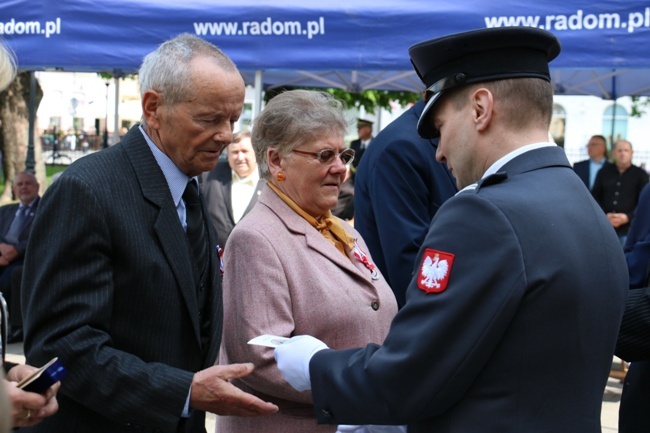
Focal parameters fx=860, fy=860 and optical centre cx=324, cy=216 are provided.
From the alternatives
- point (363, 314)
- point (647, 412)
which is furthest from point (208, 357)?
point (647, 412)

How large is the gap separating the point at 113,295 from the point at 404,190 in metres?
1.52

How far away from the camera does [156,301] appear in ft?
7.22

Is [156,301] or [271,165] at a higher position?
[271,165]

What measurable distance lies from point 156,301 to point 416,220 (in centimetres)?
143

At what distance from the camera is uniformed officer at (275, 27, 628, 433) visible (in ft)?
5.71

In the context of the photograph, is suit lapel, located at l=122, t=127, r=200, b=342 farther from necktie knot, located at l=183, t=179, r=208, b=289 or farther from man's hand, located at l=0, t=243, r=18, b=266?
man's hand, located at l=0, t=243, r=18, b=266

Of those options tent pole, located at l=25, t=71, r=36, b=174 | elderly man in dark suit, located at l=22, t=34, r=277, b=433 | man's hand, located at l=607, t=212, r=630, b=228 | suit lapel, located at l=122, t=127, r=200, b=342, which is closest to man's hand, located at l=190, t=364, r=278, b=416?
elderly man in dark suit, located at l=22, t=34, r=277, b=433

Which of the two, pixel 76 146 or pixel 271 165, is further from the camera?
pixel 76 146

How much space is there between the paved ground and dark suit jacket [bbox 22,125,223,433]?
3569mm

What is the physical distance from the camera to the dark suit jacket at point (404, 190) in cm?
337

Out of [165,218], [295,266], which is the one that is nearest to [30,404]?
[165,218]

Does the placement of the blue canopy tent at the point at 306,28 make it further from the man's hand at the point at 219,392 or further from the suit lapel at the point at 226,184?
the man's hand at the point at 219,392

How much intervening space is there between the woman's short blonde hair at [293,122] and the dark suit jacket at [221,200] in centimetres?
355

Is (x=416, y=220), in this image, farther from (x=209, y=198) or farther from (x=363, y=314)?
(x=209, y=198)
